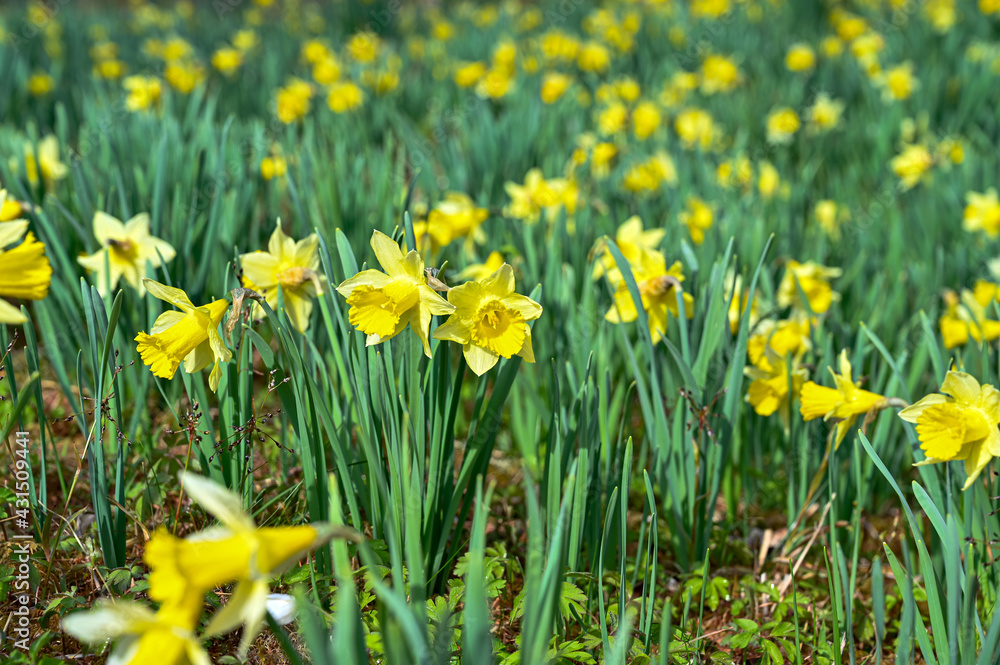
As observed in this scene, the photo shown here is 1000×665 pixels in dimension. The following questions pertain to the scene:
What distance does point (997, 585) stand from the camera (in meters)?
1.32

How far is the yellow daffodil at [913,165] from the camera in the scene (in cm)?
327

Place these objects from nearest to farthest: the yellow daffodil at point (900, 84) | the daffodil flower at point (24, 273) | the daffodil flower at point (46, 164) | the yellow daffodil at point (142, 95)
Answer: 1. the daffodil flower at point (24, 273)
2. the daffodil flower at point (46, 164)
3. the yellow daffodil at point (142, 95)
4. the yellow daffodil at point (900, 84)

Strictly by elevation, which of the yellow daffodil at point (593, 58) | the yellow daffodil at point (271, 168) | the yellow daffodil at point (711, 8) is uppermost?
the yellow daffodil at point (711, 8)

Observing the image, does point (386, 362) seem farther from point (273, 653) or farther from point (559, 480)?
point (273, 653)

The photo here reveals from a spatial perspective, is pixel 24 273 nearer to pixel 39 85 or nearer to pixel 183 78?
pixel 183 78

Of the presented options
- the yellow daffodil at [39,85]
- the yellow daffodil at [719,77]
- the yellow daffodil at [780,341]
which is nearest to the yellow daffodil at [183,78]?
the yellow daffodil at [39,85]

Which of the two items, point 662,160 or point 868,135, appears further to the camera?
point 868,135

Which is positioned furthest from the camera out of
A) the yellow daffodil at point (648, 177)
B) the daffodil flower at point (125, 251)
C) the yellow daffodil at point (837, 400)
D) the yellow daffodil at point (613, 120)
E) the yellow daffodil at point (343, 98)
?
Result: the yellow daffodil at point (613, 120)

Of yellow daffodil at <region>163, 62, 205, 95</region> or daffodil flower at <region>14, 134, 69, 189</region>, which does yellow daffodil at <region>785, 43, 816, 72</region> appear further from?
daffodil flower at <region>14, 134, 69, 189</region>

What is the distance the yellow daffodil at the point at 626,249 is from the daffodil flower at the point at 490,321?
0.52 m

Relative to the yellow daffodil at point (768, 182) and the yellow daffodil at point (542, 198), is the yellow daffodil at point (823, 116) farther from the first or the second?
the yellow daffodil at point (542, 198)

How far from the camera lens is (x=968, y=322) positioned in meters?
1.72

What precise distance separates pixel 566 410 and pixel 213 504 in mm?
951

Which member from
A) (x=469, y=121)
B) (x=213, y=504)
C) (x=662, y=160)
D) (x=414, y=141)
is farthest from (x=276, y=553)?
(x=469, y=121)
